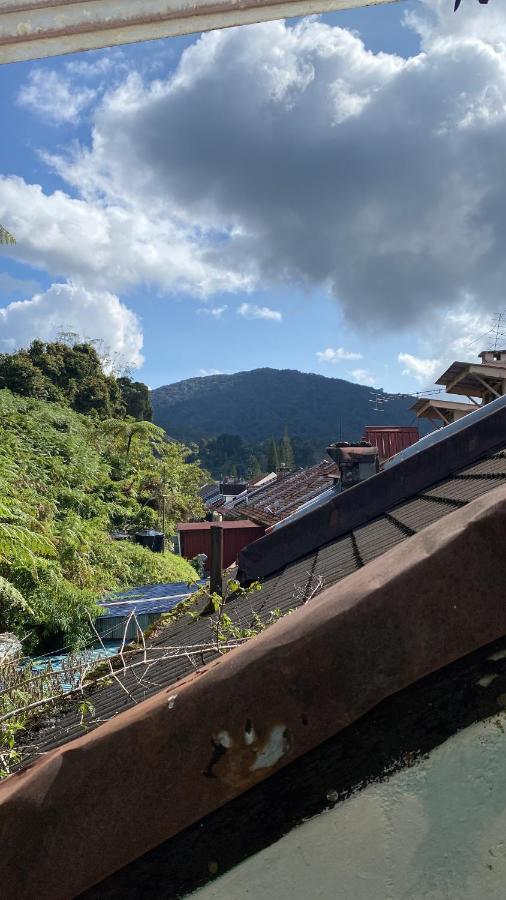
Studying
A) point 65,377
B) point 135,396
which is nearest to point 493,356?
point 65,377

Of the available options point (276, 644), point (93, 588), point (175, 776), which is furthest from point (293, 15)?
point (93, 588)

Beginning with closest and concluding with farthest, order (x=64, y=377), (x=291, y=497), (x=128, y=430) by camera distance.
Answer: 1. (x=291, y=497)
2. (x=128, y=430)
3. (x=64, y=377)

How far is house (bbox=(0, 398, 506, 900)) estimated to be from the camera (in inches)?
43.6

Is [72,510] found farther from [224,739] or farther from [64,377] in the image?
[224,739]

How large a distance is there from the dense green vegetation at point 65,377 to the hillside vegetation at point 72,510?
120 centimetres

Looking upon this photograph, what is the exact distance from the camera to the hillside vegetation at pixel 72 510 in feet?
44.2

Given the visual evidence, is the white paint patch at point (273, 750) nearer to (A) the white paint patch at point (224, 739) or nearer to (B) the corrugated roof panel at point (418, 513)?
(A) the white paint patch at point (224, 739)

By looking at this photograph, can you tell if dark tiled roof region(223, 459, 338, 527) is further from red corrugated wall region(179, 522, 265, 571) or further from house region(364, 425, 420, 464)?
house region(364, 425, 420, 464)

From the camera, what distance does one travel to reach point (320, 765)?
1.17m

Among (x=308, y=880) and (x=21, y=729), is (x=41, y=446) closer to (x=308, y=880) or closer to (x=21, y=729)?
(x=21, y=729)

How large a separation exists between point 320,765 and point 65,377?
116ft

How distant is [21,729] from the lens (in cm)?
290

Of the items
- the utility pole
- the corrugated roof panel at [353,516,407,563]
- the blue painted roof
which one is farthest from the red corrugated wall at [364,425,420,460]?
the corrugated roof panel at [353,516,407,563]

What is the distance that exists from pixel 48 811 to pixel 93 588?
16.3 meters
